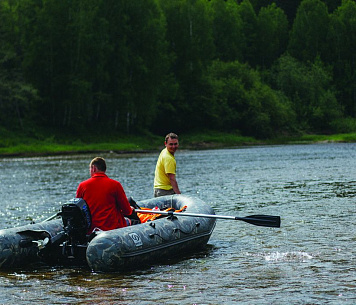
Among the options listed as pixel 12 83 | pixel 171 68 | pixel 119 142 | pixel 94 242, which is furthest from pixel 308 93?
pixel 94 242

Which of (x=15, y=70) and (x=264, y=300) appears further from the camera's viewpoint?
(x=15, y=70)

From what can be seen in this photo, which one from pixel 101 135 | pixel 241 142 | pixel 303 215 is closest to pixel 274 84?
pixel 241 142

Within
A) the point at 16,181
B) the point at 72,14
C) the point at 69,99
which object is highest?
the point at 72,14

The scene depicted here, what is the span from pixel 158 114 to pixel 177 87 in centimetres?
344

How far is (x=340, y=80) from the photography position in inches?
3307

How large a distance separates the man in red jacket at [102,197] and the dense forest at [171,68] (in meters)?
38.4

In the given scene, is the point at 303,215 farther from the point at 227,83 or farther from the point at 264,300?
the point at 227,83

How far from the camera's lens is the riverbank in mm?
45844

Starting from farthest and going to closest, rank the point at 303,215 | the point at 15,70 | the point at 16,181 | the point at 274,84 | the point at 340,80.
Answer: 1. the point at 340,80
2. the point at 274,84
3. the point at 15,70
4. the point at 16,181
5. the point at 303,215

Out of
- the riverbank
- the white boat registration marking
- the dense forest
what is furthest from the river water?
the dense forest

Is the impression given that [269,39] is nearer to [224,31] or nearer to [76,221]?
[224,31]

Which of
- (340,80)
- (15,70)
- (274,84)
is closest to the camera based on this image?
(15,70)

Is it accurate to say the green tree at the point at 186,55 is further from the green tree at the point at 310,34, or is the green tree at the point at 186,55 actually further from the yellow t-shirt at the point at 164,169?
the yellow t-shirt at the point at 164,169

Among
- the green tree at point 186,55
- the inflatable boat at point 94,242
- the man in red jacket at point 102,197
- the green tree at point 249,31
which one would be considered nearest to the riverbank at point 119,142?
the green tree at point 186,55
